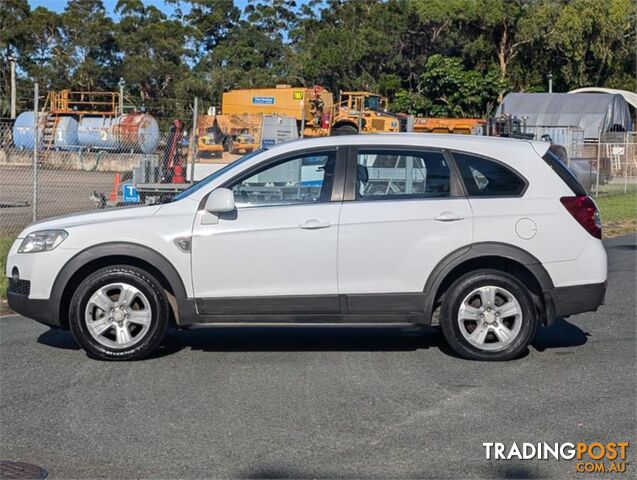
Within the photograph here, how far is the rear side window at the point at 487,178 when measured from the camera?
7.38m

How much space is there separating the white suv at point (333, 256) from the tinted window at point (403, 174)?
11 millimetres

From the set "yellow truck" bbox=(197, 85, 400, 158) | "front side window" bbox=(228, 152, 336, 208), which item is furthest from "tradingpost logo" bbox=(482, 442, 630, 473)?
"yellow truck" bbox=(197, 85, 400, 158)

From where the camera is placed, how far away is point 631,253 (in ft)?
47.3

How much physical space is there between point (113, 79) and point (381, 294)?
59.6m

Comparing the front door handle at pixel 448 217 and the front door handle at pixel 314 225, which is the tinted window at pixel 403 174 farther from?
the front door handle at pixel 314 225

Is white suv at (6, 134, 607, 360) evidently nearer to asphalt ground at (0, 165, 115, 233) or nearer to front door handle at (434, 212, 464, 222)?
front door handle at (434, 212, 464, 222)

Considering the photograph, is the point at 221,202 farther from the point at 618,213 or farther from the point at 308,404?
the point at 618,213

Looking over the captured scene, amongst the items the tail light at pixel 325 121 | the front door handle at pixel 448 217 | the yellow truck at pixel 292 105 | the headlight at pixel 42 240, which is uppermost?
the yellow truck at pixel 292 105

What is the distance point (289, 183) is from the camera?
7.33 meters

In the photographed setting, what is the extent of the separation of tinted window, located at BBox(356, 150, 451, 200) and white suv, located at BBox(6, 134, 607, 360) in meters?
0.01

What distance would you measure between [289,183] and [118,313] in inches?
67.3

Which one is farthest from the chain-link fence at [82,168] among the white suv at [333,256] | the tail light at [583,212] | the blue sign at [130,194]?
the tail light at [583,212]

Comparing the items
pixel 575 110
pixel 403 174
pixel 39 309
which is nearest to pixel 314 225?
pixel 403 174

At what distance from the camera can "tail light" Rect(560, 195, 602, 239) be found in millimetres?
7324
